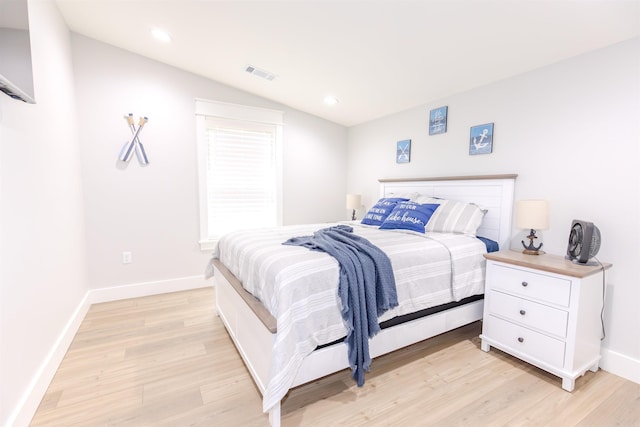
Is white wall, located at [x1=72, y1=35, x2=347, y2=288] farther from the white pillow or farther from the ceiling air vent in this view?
the white pillow

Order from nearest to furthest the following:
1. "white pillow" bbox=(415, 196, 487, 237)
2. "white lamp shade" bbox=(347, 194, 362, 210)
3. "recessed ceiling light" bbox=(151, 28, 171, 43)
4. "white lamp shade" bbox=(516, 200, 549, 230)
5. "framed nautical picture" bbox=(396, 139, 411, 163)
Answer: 1. "white lamp shade" bbox=(516, 200, 549, 230)
2. "white pillow" bbox=(415, 196, 487, 237)
3. "recessed ceiling light" bbox=(151, 28, 171, 43)
4. "framed nautical picture" bbox=(396, 139, 411, 163)
5. "white lamp shade" bbox=(347, 194, 362, 210)

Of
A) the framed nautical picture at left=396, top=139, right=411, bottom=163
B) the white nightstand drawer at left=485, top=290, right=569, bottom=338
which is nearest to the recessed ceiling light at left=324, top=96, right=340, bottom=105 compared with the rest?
the framed nautical picture at left=396, top=139, right=411, bottom=163

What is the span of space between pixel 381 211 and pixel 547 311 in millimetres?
1580

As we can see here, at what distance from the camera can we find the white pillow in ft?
8.04

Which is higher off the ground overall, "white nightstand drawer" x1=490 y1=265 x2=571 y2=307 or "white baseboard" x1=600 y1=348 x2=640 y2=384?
"white nightstand drawer" x1=490 y1=265 x2=571 y2=307

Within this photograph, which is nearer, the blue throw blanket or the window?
the blue throw blanket

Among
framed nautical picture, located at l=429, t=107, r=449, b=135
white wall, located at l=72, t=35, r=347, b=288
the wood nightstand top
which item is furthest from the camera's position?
framed nautical picture, located at l=429, t=107, r=449, b=135

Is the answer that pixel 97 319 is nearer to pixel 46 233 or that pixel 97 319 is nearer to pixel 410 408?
pixel 46 233

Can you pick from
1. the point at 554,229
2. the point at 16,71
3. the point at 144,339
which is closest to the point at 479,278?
the point at 554,229

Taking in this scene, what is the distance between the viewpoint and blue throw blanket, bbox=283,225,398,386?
5.14 feet

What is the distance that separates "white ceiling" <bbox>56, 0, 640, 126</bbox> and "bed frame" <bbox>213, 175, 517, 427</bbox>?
947 millimetres

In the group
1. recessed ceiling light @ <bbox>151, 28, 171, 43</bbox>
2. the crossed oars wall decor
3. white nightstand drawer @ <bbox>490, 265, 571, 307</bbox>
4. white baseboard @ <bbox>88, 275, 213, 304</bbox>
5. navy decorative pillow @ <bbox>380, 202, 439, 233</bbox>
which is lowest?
white baseboard @ <bbox>88, 275, 213, 304</bbox>

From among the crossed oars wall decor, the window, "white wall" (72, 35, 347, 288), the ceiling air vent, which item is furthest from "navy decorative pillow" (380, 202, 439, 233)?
the crossed oars wall decor

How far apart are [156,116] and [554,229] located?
12.8 ft
